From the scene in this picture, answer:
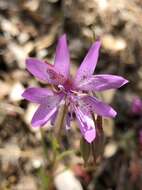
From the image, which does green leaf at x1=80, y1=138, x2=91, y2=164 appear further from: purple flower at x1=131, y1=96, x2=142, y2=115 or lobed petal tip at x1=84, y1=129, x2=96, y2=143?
purple flower at x1=131, y1=96, x2=142, y2=115

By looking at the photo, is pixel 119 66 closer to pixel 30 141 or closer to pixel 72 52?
pixel 72 52

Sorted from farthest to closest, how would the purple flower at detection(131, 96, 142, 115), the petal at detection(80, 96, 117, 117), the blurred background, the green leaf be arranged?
the purple flower at detection(131, 96, 142, 115)
the blurred background
the green leaf
the petal at detection(80, 96, 117, 117)

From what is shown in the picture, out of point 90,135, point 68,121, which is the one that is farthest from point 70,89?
point 90,135

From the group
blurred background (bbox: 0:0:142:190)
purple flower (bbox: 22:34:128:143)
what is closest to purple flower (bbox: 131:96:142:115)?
blurred background (bbox: 0:0:142:190)

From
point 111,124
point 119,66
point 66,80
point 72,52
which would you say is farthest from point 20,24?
point 66,80

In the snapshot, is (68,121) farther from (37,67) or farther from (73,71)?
(73,71)

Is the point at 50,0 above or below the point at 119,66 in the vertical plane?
above
